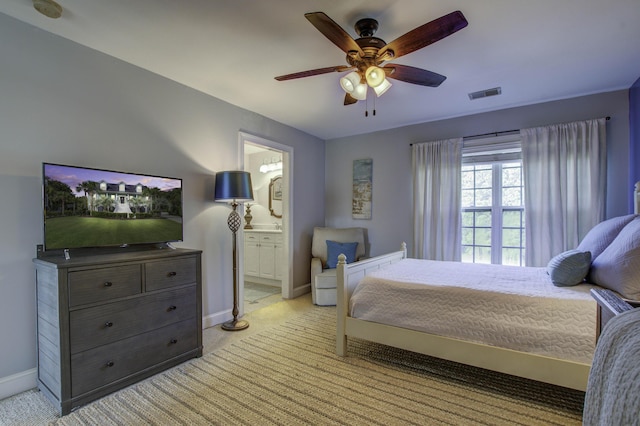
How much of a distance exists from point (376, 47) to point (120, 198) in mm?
2227

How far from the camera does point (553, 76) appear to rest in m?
2.83

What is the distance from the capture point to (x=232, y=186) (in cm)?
305

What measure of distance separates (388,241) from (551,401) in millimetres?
2753

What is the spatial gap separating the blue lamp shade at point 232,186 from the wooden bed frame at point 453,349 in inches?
51.2

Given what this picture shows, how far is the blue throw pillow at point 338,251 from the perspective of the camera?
14.0 feet

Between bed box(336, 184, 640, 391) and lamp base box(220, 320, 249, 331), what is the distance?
1149 millimetres

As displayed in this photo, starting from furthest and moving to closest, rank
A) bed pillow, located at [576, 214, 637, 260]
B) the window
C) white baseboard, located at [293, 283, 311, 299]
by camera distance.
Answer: white baseboard, located at [293, 283, 311, 299] < the window < bed pillow, located at [576, 214, 637, 260]

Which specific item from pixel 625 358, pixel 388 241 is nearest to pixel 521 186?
pixel 388 241

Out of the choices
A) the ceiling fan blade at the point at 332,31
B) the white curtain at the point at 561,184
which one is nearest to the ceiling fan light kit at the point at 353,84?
the ceiling fan blade at the point at 332,31

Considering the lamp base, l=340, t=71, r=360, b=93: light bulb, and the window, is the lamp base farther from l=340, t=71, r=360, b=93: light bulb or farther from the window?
the window

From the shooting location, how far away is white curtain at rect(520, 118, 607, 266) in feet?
10.3

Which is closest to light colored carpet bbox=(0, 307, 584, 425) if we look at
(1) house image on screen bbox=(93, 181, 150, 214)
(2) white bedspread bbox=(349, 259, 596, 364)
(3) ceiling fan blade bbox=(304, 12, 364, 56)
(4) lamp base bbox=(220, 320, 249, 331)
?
(2) white bedspread bbox=(349, 259, 596, 364)

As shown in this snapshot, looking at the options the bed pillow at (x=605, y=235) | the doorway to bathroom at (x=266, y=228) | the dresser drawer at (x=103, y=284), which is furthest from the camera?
the doorway to bathroom at (x=266, y=228)

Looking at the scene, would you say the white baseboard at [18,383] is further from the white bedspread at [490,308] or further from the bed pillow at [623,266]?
the bed pillow at [623,266]
